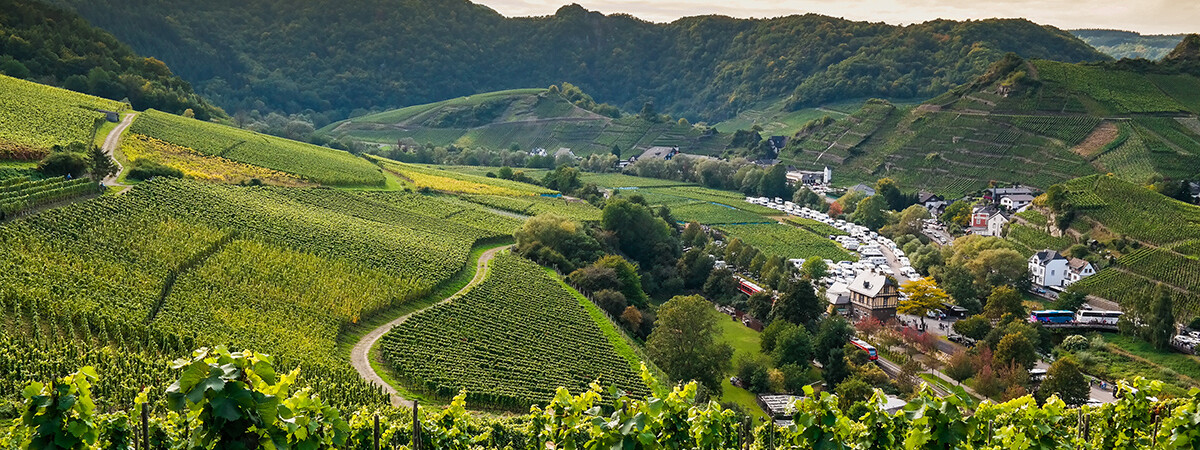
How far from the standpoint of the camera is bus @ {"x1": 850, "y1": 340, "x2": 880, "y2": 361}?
4644 centimetres

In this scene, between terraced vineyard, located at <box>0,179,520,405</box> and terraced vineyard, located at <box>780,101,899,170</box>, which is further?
terraced vineyard, located at <box>780,101,899,170</box>

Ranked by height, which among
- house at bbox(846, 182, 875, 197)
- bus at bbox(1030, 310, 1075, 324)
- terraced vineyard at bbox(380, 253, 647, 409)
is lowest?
bus at bbox(1030, 310, 1075, 324)

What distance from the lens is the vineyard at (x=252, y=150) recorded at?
67812 millimetres

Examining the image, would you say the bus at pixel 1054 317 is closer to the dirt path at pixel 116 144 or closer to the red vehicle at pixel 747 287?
the red vehicle at pixel 747 287

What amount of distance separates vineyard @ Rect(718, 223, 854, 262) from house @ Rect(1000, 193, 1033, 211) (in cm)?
1796

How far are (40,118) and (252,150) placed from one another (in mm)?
15835

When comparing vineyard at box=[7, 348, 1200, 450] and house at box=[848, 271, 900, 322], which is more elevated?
vineyard at box=[7, 348, 1200, 450]

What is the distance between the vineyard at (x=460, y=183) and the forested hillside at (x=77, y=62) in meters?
21.9

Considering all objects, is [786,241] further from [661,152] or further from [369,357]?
[661,152]

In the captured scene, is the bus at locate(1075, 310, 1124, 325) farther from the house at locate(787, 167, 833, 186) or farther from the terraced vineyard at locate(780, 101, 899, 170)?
the terraced vineyard at locate(780, 101, 899, 170)

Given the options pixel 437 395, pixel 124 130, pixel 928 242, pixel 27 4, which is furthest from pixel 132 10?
pixel 437 395

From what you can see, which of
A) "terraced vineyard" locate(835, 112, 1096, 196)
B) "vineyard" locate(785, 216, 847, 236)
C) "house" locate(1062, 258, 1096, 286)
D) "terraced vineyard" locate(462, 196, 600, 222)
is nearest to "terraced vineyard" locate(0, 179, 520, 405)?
"terraced vineyard" locate(462, 196, 600, 222)

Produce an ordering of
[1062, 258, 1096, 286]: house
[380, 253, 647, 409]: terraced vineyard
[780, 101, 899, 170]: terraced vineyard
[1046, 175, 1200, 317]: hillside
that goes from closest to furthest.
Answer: [380, 253, 647, 409]: terraced vineyard → [1046, 175, 1200, 317]: hillside → [1062, 258, 1096, 286]: house → [780, 101, 899, 170]: terraced vineyard

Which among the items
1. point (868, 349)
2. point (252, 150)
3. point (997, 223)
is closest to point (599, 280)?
point (868, 349)
